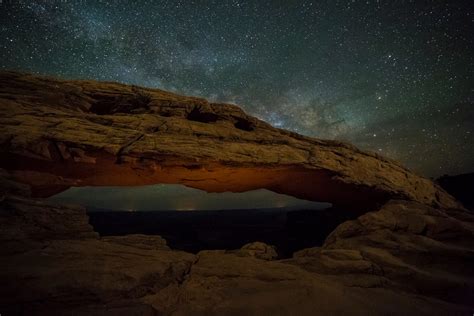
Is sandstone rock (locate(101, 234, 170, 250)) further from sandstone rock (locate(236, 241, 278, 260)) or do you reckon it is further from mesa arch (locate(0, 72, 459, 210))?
sandstone rock (locate(236, 241, 278, 260))

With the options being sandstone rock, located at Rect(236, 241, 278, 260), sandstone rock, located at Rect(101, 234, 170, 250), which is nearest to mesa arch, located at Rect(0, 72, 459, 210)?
sandstone rock, located at Rect(101, 234, 170, 250)

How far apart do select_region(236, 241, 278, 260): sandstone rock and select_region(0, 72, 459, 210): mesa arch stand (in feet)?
10.5

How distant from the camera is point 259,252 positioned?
10578 mm

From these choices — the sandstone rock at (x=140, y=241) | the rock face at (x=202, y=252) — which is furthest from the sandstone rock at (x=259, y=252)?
the sandstone rock at (x=140, y=241)

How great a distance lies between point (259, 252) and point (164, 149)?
5.87 meters

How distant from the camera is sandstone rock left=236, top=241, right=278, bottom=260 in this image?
998 centimetres

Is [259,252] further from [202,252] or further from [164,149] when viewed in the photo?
[164,149]

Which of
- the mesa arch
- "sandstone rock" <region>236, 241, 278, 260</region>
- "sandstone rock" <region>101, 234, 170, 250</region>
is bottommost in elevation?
"sandstone rock" <region>236, 241, 278, 260</region>

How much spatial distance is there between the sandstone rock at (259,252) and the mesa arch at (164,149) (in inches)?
125

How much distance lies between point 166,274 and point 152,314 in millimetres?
1375

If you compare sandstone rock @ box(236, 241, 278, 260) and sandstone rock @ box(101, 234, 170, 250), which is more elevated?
sandstone rock @ box(101, 234, 170, 250)

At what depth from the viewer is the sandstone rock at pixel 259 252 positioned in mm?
9977

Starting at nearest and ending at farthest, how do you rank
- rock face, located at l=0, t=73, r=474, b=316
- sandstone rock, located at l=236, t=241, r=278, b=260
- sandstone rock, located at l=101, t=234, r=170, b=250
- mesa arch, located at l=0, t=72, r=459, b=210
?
rock face, located at l=0, t=73, r=474, b=316 → sandstone rock, located at l=101, t=234, r=170, b=250 → mesa arch, located at l=0, t=72, r=459, b=210 → sandstone rock, located at l=236, t=241, r=278, b=260

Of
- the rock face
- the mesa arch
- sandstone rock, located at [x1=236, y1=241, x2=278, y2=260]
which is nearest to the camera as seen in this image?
the rock face
